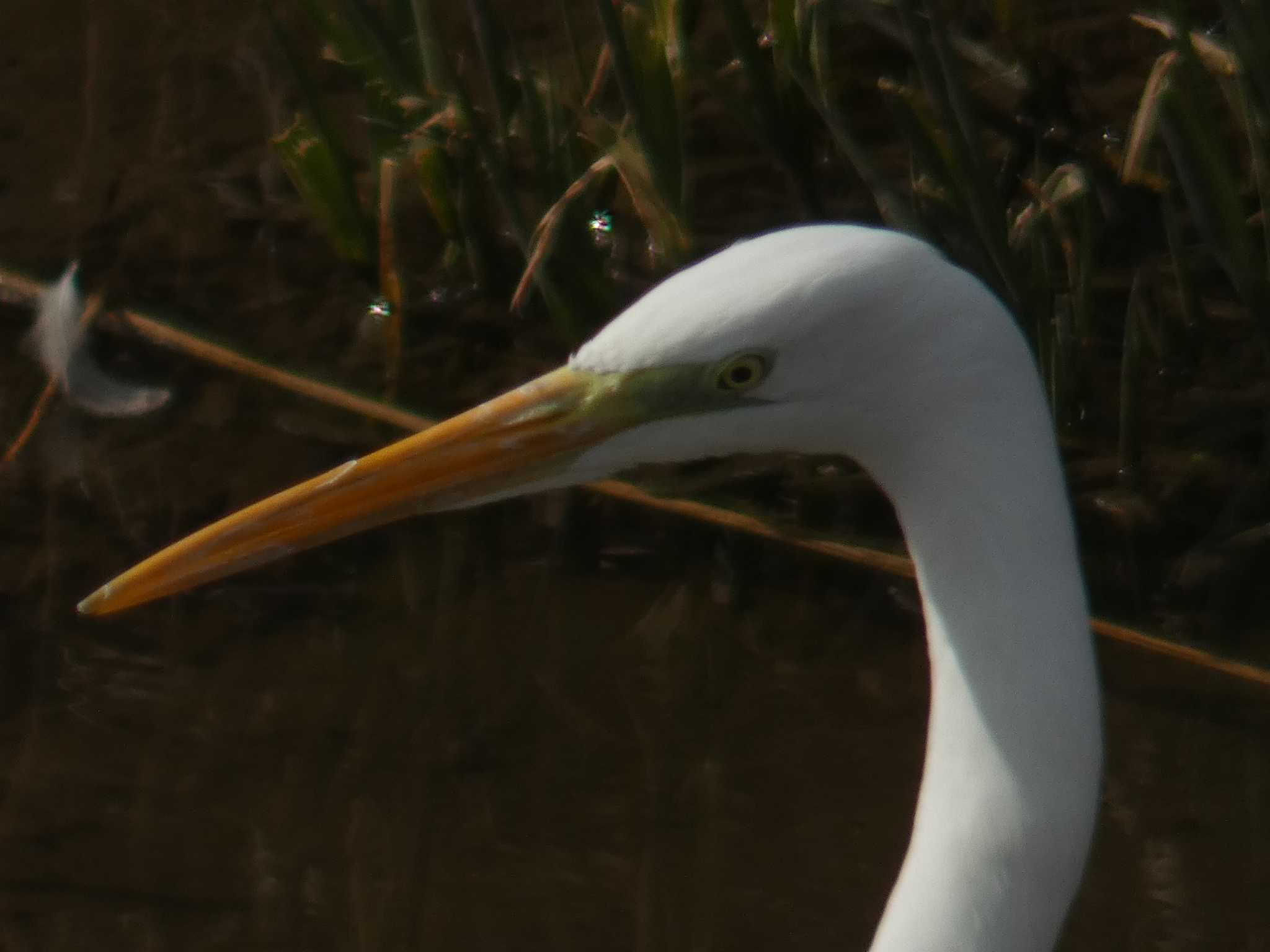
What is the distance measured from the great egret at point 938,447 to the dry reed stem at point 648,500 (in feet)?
4.36

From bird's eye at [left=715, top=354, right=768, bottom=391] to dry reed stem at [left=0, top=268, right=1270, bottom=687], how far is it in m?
1.35

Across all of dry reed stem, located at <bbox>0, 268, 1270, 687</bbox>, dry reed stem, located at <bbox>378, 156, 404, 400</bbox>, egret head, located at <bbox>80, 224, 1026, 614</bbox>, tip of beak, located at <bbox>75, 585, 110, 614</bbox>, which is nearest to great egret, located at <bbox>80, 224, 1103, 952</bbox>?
egret head, located at <bbox>80, 224, 1026, 614</bbox>

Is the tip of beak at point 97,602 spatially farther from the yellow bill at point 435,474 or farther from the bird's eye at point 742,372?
the bird's eye at point 742,372

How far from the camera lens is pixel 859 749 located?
122 inches

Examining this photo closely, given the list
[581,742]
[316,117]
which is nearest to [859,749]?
[581,742]

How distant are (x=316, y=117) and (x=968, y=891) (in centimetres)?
237

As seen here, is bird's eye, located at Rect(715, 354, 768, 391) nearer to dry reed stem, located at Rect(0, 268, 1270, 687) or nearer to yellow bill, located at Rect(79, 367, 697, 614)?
yellow bill, located at Rect(79, 367, 697, 614)

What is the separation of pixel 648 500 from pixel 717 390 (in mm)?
1685

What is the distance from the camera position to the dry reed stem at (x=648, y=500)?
124 inches

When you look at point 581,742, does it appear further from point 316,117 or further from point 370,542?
point 316,117

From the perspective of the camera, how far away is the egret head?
166cm

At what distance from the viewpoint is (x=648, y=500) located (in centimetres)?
342

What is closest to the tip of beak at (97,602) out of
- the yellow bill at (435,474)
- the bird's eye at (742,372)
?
the yellow bill at (435,474)

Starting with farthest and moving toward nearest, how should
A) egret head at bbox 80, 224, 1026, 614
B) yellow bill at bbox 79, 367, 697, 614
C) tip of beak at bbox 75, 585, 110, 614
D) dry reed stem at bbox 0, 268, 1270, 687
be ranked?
dry reed stem at bbox 0, 268, 1270, 687 → tip of beak at bbox 75, 585, 110, 614 → yellow bill at bbox 79, 367, 697, 614 → egret head at bbox 80, 224, 1026, 614
